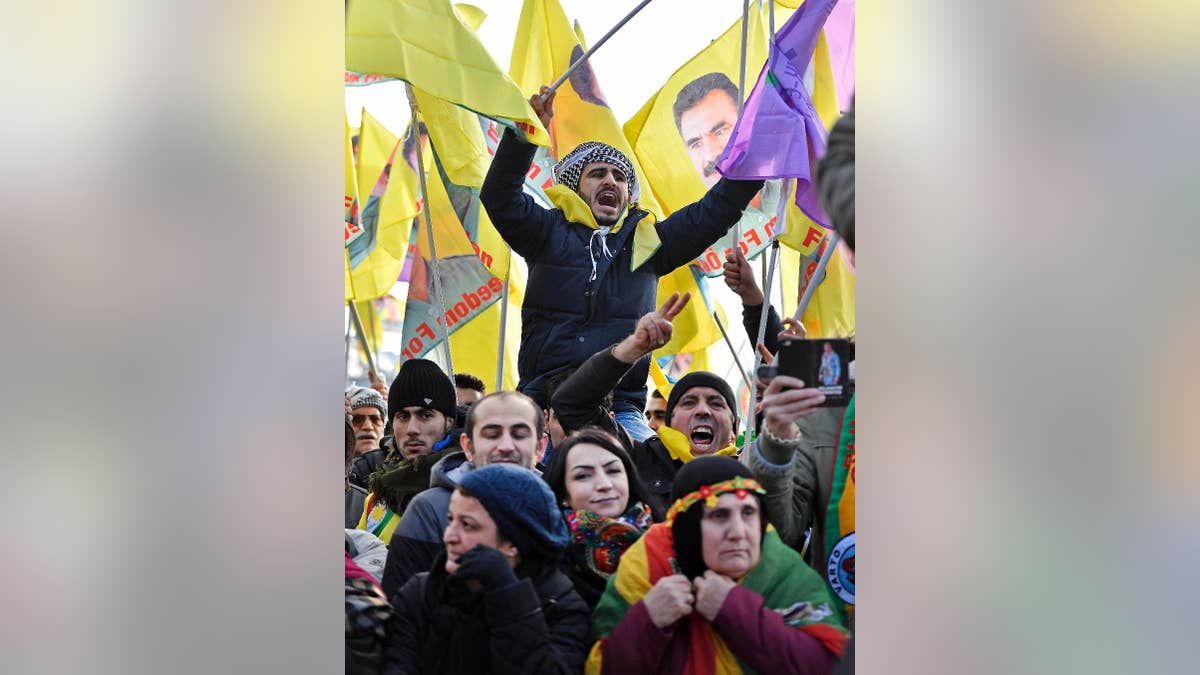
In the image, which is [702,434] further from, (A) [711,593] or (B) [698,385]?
(A) [711,593]

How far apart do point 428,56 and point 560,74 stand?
6.87 ft

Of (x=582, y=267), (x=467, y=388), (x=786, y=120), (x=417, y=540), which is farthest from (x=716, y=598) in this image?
(x=467, y=388)

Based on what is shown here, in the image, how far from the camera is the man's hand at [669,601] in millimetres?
2266

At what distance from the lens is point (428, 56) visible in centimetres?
347

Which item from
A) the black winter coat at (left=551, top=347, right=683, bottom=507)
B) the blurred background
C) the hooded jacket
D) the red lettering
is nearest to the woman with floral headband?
the hooded jacket

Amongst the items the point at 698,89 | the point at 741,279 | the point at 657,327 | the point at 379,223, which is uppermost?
the point at 698,89

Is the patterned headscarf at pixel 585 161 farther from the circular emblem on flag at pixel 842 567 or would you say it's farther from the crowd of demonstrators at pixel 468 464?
the circular emblem on flag at pixel 842 567

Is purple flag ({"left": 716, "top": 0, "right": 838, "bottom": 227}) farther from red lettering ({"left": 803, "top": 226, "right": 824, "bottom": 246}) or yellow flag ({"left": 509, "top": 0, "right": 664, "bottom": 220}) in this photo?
yellow flag ({"left": 509, "top": 0, "right": 664, "bottom": 220})
